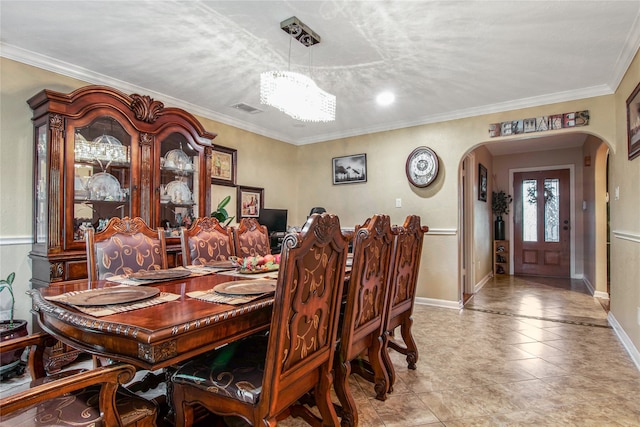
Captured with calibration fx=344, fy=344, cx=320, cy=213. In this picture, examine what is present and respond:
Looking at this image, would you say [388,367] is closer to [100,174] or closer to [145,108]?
[100,174]

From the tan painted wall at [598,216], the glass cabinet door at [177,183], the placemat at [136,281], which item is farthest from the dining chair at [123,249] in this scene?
the tan painted wall at [598,216]

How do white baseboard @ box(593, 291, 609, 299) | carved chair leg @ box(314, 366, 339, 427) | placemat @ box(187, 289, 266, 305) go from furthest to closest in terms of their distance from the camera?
white baseboard @ box(593, 291, 609, 299) → carved chair leg @ box(314, 366, 339, 427) → placemat @ box(187, 289, 266, 305)

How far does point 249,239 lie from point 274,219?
5.54 ft

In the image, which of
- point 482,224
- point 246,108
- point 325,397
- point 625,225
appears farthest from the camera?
point 482,224

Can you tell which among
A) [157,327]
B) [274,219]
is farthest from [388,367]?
[274,219]

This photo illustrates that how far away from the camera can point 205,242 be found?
2709 mm

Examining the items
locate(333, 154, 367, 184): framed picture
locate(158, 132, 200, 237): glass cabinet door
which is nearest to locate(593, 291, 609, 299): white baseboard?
locate(333, 154, 367, 184): framed picture

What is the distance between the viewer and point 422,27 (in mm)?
2285

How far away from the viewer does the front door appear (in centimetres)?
628

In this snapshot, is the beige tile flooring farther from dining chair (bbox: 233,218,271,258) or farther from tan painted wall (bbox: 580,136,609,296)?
dining chair (bbox: 233,218,271,258)

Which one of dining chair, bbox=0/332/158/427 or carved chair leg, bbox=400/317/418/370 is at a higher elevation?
dining chair, bbox=0/332/158/427

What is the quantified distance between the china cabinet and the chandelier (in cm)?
135

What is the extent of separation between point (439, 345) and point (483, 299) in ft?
6.75

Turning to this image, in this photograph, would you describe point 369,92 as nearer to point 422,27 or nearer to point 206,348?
point 422,27
